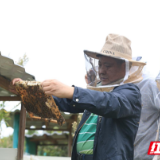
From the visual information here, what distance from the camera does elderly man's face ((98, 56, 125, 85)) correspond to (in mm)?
2016

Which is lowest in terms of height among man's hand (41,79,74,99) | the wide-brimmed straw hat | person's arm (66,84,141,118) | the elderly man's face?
person's arm (66,84,141,118)

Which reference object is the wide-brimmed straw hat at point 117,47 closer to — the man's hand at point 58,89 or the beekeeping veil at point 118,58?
the beekeeping veil at point 118,58

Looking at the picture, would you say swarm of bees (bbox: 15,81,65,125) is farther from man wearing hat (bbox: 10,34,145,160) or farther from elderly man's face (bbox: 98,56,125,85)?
elderly man's face (bbox: 98,56,125,85)

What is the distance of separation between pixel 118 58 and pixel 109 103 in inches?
21.9

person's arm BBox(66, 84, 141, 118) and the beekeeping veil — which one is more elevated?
the beekeeping veil

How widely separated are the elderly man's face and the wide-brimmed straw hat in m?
0.06

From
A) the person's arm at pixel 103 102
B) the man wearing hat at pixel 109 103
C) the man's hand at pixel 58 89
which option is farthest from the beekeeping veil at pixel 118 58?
the man's hand at pixel 58 89

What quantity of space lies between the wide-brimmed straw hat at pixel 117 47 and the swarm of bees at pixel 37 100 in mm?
569

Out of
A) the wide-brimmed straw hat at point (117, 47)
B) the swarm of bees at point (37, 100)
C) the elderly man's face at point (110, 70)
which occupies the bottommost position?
the swarm of bees at point (37, 100)

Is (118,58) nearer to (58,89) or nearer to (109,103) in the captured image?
(109,103)

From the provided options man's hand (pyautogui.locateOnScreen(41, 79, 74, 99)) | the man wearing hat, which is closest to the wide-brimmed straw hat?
the man wearing hat

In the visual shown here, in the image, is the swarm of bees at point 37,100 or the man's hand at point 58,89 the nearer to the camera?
the man's hand at point 58,89

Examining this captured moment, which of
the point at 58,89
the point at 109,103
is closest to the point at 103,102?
the point at 109,103

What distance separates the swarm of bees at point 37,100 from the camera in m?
1.96
